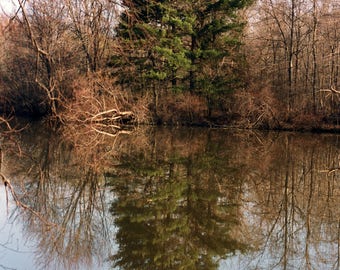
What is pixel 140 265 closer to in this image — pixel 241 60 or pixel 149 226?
pixel 149 226

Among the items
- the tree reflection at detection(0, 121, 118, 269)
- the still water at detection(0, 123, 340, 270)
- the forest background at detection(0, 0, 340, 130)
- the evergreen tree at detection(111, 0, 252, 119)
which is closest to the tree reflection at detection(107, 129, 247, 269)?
the still water at detection(0, 123, 340, 270)

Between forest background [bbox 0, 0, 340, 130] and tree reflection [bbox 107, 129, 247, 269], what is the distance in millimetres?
Answer: 13716

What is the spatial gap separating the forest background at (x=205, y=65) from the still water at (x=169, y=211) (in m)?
11.1

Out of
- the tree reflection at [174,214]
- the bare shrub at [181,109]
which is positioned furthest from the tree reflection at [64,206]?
the bare shrub at [181,109]

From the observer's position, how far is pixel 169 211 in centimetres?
803

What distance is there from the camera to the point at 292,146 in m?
18.3

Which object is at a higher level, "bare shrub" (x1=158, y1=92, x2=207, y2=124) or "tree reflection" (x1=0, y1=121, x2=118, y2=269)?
"bare shrub" (x1=158, y1=92, x2=207, y2=124)

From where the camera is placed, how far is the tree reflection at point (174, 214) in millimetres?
5996

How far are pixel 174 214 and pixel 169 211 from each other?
0.64 ft

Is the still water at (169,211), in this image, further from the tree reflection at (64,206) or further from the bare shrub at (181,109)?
the bare shrub at (181,109)

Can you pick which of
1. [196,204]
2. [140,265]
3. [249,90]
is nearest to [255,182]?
[196,204]

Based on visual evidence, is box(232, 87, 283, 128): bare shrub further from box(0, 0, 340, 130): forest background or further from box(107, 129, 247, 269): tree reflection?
box(107, 129, 247, 269): tree reflection

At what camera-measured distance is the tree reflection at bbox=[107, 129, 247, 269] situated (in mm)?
5996

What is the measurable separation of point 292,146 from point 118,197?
1141 cm
